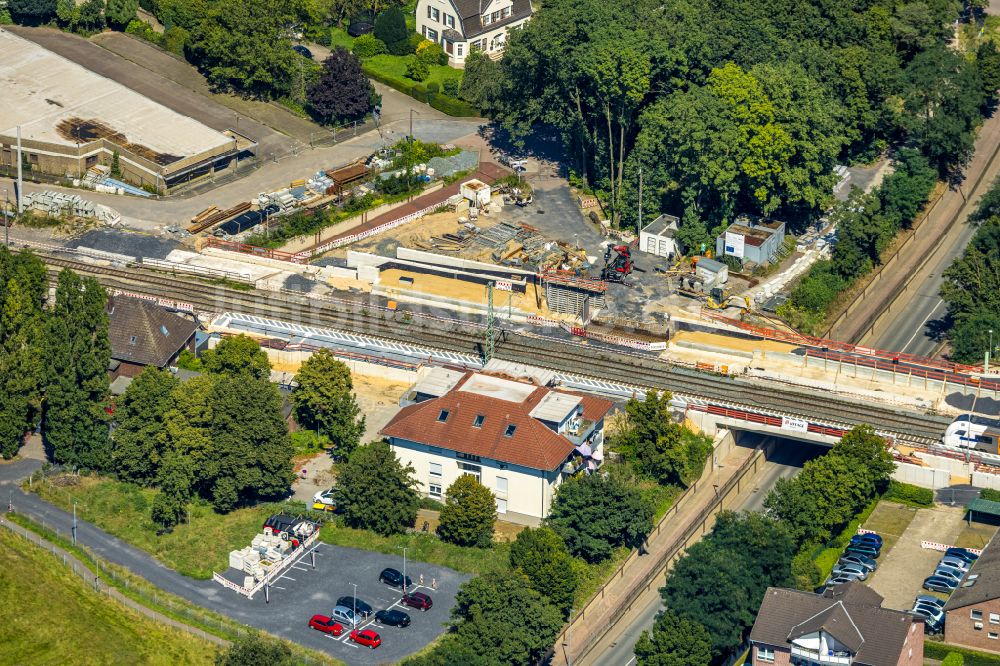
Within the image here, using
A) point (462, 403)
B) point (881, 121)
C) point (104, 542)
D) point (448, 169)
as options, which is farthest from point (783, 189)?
point (104, 542)

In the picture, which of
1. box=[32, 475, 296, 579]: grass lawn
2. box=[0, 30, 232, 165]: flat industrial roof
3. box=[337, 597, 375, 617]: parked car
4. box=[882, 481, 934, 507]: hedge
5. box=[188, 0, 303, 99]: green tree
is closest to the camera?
box=[337, 597, 375, 617]: parked car

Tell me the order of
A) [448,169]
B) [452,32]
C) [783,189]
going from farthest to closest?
1. [452,32]
2. [448,169]
3. [783,189]

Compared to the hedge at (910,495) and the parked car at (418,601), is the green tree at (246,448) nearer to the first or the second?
the parked car at (418,601)

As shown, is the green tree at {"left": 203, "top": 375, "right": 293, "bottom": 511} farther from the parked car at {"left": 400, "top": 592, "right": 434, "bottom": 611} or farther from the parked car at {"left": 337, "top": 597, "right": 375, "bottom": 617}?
the parked car at {"left": 400, "top": 592, "right": 434, "bottom": 611}

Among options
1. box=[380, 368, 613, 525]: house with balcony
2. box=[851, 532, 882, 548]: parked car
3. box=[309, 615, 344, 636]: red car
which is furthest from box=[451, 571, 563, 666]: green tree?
box=[851, 532, 882, 548]: parked car

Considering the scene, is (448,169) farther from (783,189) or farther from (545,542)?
(545,542)

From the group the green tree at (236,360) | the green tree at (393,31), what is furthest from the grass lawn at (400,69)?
the green tree at (236,360)
